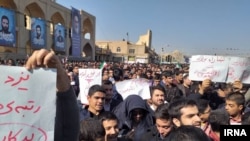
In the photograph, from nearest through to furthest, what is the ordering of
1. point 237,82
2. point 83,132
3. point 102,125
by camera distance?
point 83,132 → point 102,125 → point 237,82

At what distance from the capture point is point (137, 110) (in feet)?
13.4

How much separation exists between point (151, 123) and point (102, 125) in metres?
1.11

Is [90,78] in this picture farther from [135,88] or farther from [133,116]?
[133,116]

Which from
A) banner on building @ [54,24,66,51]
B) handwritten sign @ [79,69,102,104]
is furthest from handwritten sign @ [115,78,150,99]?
banner on building @ [54,24,66,51]

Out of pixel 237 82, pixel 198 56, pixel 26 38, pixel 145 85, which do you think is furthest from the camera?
pixel 26 38

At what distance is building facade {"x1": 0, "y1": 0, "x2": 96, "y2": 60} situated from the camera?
99.5 ft

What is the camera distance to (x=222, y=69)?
6.86 metres

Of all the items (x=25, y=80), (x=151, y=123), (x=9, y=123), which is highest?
(x=25, y=80)

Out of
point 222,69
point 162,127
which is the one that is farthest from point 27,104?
point 222,69

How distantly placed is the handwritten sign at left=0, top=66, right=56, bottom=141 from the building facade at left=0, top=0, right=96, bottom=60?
23.4 meters

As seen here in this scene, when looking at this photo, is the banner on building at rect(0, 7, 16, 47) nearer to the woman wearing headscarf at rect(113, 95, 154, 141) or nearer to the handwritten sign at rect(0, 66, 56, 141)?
the woman wearing headscarf at rect(113, 95, 154, 141)

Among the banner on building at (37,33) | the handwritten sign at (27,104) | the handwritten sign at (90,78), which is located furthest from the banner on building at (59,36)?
the handwritten sign at (27,104)

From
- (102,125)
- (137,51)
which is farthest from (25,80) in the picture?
(137,51)

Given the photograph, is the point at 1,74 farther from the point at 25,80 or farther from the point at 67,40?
the point at 67,40
